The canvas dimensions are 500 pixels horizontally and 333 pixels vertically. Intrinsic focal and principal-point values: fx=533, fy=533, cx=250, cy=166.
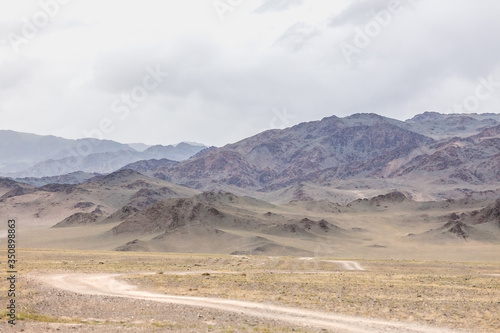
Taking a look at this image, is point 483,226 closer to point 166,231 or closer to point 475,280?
point 166,231

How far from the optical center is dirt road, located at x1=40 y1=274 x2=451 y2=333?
95.0 ft

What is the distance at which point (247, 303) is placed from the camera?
3562 centimetres

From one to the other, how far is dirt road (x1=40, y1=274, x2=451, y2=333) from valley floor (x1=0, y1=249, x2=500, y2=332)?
0.06 metres

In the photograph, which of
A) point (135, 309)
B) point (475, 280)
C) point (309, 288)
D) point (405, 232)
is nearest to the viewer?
point (135, 309)

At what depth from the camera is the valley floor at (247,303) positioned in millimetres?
28328

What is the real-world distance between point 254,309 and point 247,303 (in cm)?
224

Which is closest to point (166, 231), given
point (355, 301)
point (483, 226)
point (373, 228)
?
point (373, 228)

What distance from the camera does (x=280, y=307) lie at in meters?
34.3

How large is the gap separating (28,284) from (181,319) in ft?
53.9

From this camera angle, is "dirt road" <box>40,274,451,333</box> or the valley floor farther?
"dirt road" <box>40,274,451,333</box>

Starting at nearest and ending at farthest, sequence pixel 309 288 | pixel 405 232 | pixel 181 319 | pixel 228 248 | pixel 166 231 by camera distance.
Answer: pixel 181 319 < pixel 309 288 < pixel 228 248 < pixel 166 231 < pixel 405 232

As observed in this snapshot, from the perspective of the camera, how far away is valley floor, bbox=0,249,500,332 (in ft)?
92.9

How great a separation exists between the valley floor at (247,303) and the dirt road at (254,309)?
0.06 metres

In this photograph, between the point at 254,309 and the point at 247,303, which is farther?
the point at 247,303
